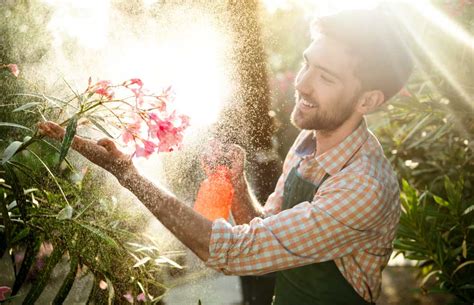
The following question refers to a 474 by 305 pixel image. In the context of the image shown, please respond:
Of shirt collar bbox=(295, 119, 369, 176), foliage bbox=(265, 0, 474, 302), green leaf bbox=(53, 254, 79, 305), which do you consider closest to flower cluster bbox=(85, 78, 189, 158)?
green leaf bbox=(53, 254, 79, 305)

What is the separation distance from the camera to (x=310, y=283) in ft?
5.11

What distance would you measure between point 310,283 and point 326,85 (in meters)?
0.56

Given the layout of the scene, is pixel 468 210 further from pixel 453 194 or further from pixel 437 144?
pixel 437 144

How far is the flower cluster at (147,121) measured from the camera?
1256 mm

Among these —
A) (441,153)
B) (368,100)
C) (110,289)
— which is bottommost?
(110,289)

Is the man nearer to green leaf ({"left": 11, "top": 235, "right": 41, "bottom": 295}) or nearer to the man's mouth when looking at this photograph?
the man's mouth

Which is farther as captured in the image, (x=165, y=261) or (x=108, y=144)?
(x=165, y=261)

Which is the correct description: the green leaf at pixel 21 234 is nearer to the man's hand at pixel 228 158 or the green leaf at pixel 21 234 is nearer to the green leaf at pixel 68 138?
the green leaf at pixel 68 138

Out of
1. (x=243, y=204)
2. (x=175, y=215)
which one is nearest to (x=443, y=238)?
(x=243, y=204)

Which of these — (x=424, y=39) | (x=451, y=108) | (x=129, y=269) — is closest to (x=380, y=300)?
(x=451, y=108)

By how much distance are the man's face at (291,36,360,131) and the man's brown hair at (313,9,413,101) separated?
0.02m

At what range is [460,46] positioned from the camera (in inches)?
121

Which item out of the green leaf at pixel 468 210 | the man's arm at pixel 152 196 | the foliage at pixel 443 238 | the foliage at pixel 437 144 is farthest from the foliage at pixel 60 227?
the green leaf at pixel 468 210

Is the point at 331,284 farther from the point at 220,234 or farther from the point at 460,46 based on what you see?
the point at 460,46
